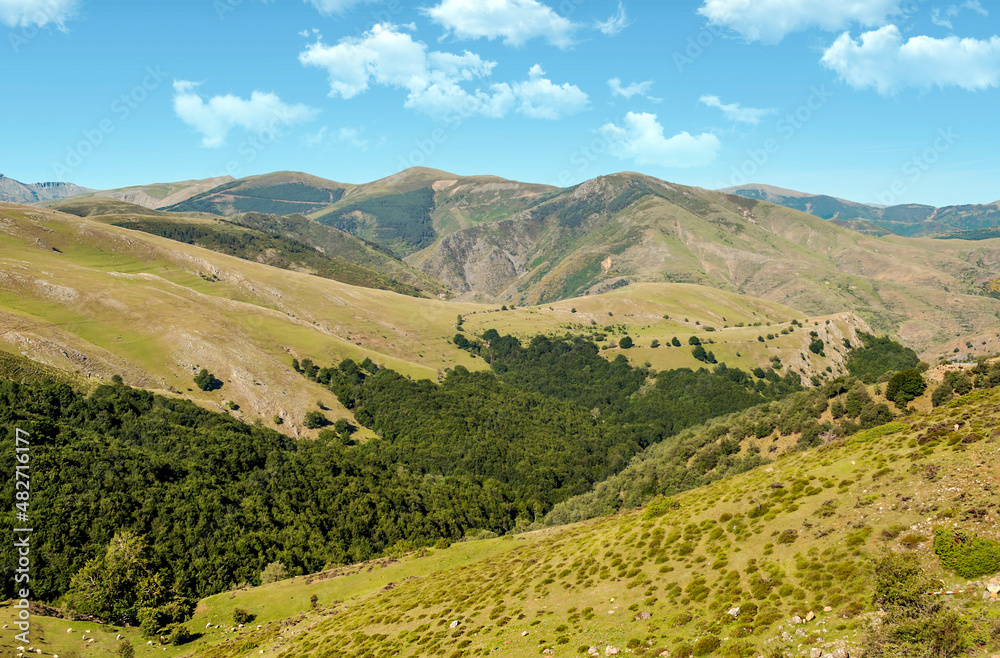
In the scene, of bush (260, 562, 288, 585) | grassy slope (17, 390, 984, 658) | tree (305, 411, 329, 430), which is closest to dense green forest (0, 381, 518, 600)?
bush (260, 562, 288, 585)

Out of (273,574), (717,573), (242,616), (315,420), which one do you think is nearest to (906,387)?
(717,573)

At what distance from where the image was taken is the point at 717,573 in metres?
42.1

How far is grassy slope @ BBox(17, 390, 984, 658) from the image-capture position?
34.4 metres

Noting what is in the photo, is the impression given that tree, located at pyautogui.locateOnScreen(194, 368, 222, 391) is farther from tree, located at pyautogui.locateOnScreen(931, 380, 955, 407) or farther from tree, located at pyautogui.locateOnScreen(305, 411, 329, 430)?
tree, located at pyautogui.locateOnScreen(931, 380, 955, 407)

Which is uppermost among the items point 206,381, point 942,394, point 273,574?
point 206,381

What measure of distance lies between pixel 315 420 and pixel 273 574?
94.8 metres

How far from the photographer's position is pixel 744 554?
43281 millimetres

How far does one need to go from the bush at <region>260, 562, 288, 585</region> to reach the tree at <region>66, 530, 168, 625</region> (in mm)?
16916

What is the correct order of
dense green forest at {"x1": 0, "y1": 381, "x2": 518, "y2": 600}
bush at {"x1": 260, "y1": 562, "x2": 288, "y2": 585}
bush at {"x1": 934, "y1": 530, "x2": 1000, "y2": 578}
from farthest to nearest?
bush at {"x1": 260, "y1": 562, "x2": 288, "y2": 585}
dense green forest at {"x1": 0, "y1": 381, "x2": 518, "y2": 600}
bush at {"x1": 934, "y1": 530, "x2": 1000, "y2": 578}

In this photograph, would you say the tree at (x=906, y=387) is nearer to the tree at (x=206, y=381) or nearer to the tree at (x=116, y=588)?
the tree at (x=116, y=588)

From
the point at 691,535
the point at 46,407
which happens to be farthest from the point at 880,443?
the point at 46,407

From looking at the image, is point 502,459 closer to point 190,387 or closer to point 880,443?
point 190,387

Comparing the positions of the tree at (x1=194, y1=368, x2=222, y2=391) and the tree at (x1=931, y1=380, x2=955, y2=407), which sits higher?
the tree at (x1=194, y1=368, x2=222, y2=391)

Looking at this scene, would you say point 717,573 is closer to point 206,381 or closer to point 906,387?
point 906,387
